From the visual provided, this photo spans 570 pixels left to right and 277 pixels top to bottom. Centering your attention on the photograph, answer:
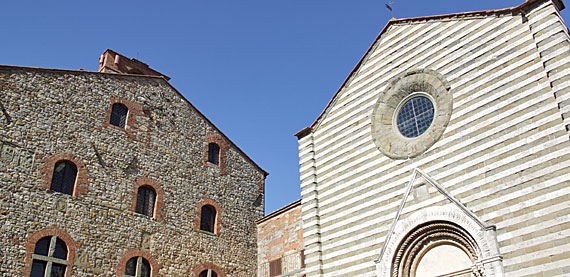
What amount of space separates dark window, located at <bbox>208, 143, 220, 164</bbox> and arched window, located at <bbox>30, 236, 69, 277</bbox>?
21.8ft

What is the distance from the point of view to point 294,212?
56.2 feet

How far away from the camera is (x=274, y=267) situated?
17.3 meters

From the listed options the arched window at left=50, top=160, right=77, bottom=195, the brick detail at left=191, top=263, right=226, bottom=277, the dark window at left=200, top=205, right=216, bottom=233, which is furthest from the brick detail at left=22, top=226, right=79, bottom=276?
the dark window at left=200, top=205, right=216, bottom=233

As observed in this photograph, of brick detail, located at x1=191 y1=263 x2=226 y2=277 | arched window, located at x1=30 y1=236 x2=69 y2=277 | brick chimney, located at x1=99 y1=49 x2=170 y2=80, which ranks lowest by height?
arched window, located at x1=30 y1=236 x2=69 y2=277

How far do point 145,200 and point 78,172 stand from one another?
242 cm

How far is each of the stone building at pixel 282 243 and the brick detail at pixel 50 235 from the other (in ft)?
21.6

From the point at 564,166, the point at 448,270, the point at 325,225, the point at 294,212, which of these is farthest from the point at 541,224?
the point at 294,212

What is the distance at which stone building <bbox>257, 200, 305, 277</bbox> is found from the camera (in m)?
16.3

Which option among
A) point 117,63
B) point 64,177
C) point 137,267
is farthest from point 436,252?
point 117,63

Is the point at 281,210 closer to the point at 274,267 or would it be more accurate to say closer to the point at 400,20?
the point at 274,267

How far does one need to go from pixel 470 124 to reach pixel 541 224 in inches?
104

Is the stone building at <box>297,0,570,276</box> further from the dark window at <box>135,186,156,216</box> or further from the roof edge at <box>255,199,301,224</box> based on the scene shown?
the dark window at <box>135,186,156,216</box>

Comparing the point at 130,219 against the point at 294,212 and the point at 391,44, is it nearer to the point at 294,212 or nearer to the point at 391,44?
the point at 294,212

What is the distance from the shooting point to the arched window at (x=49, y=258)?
13.1 meters
